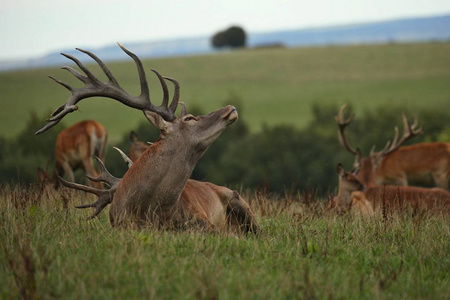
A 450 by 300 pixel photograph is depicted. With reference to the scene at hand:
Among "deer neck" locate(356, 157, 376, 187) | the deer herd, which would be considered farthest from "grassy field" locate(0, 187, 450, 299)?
"deer neck" locate(356, 157, 376, 187)

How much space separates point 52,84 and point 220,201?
237 ft

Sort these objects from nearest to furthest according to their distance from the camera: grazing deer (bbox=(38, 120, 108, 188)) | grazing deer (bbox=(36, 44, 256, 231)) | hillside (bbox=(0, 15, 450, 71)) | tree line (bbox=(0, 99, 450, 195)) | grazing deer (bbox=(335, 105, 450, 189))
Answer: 1. grazing deer (bbox=(36, 44, 256, 231))
2. grazing deer (bbox=(38, 120, 108, 188))
3. grazing deer (bbox=(335, 105, 450, 189))
4. tree line (bbox=(0, 99, 450, 195))
5. hillside (bbox=(0, 15, 450, 71))

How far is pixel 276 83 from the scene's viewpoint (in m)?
77.1

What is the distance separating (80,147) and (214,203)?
29.8 feet

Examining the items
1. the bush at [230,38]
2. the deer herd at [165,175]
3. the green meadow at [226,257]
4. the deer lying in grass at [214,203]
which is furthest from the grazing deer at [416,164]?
the bush at [230,38]

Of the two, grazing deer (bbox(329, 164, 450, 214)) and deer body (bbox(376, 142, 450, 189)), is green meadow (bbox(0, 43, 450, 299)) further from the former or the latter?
deer body (bbox(376, 142, 450, 189))

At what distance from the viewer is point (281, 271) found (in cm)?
571

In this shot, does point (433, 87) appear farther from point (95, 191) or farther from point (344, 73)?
point (95, 191)

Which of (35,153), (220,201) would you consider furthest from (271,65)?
(220,201)

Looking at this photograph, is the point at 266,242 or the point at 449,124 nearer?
the point at 266,242

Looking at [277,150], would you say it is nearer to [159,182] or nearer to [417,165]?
[417,165]

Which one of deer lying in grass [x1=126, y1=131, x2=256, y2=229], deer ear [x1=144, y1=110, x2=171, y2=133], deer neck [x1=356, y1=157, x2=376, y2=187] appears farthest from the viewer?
deer neck [x1=356, y1=157, x2=376, y2=187]

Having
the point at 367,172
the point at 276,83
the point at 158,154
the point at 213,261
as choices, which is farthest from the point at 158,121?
the point at 276,83

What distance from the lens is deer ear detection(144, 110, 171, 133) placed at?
7.27m
